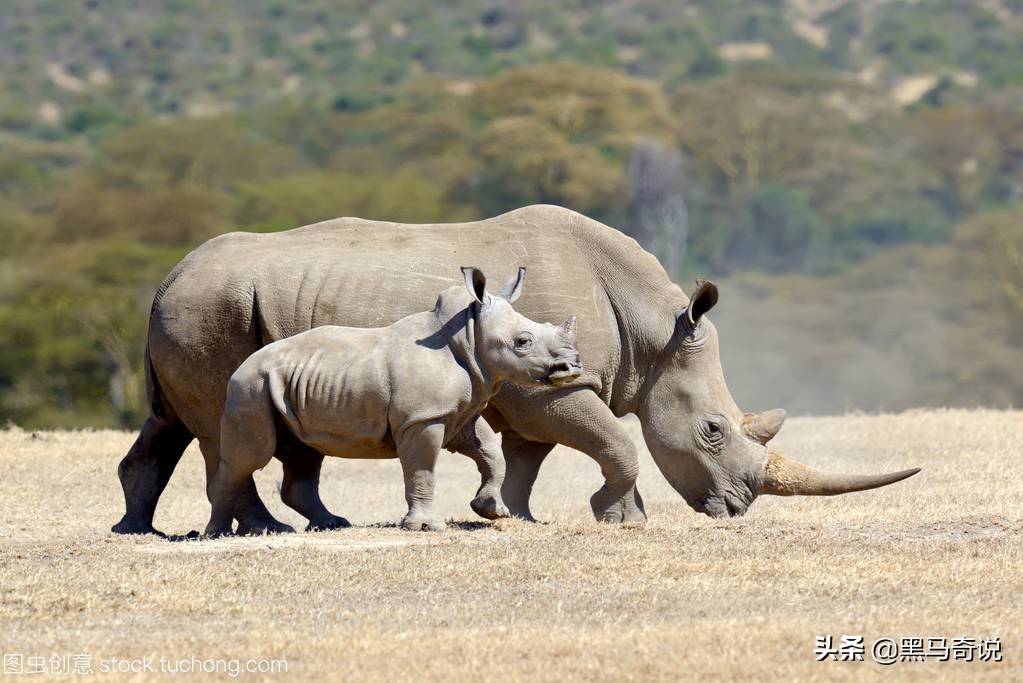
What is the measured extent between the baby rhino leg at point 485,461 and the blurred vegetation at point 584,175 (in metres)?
24.6

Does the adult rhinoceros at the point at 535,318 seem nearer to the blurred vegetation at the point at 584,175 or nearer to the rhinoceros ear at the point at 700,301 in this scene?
the rhinoceros ear at the point at 700,301

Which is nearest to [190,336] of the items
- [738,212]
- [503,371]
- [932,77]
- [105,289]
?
[503,371]

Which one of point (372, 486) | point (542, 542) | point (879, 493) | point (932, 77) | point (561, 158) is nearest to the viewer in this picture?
point (542, 542)

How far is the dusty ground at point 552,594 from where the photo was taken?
26.7ft

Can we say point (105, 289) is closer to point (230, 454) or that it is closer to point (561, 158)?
point (561, 158)

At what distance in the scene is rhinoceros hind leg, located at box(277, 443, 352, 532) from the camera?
40.3 feet

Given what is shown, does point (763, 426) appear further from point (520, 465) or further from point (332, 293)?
point (332, 293)

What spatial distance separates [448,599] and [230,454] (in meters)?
2.70

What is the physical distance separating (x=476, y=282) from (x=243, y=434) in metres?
1.68

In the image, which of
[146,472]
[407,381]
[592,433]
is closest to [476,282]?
[407,381]

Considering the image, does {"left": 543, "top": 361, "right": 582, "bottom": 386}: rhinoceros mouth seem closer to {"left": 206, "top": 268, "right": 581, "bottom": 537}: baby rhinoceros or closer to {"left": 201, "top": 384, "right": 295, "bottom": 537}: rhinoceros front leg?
{"left": 206, "top": 268, "right": 581, "bottom": 537}: baby rhinoceros

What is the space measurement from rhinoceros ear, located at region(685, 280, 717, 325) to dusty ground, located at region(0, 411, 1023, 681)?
1322 millimetres

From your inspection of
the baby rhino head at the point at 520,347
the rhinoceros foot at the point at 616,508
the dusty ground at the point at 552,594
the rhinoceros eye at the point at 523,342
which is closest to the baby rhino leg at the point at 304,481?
the dusty ground at the point at 552,594

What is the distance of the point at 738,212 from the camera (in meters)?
62.8
